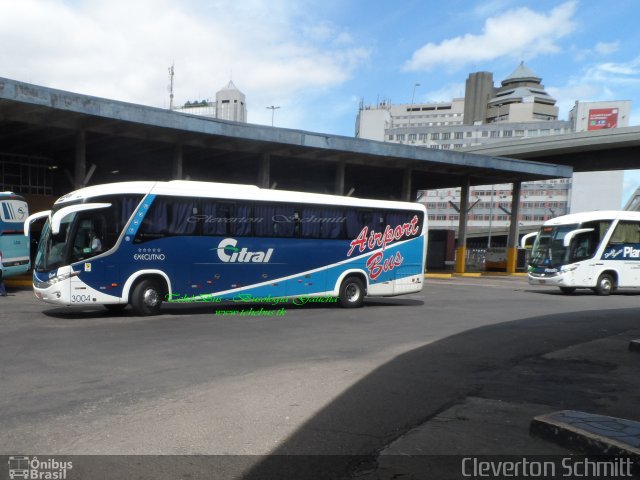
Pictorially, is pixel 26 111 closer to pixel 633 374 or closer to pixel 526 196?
pixel 633 374

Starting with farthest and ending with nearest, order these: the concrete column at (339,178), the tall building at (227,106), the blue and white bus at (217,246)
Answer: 1. the tall building at (227,106)
2. the concrete column at (339,178)
3. the blue and white bus at (217,246)

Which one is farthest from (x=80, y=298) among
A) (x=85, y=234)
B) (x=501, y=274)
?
(x=501, y=274)

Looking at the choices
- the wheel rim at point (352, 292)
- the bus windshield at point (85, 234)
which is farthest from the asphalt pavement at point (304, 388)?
the wheel rim at point (352, 292)

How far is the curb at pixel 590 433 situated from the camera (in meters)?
4.04

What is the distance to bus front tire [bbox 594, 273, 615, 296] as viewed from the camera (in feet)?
75.0

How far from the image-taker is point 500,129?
5118 inches

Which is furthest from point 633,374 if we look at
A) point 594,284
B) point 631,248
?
point 631,248

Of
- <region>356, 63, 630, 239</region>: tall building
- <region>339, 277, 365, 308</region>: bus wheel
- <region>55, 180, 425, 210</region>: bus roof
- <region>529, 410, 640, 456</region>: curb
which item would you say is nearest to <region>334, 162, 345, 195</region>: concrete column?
<region>55, 180, 425, 210</region>: bus roof

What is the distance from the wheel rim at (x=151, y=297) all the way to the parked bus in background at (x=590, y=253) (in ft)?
54.4

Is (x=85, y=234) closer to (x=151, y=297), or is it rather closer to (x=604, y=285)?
(x=151, y=297)

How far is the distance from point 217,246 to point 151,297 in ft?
6.97

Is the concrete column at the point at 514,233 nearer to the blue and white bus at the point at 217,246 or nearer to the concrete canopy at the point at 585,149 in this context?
the concrete canopy at the point at 585,149

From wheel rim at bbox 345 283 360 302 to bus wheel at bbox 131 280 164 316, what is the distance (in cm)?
549

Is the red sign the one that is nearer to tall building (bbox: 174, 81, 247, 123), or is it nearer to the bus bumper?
tall building (bbox: 174, 81, 247, 123)
